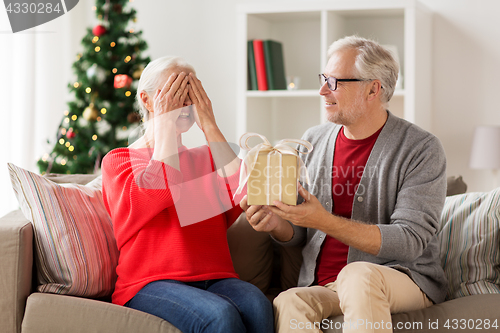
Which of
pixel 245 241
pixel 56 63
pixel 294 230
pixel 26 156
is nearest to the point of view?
pixel 294 230

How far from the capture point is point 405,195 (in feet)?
5.20

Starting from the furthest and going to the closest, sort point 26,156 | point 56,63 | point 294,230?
point 56,63 → point 26,156 → point 294,230

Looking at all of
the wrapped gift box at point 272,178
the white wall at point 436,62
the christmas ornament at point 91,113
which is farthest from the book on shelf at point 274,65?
the wrapped gift box at point 272,178

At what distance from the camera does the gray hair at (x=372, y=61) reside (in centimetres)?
170

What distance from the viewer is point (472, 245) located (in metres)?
1.76

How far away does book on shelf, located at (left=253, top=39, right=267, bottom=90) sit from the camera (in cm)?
320

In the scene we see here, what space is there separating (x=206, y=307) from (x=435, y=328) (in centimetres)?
67

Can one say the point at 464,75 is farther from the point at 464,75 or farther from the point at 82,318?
the point at 82,318

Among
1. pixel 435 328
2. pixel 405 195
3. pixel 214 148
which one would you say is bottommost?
pixel 435 328

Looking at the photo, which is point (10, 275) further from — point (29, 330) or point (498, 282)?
point (498, 282)

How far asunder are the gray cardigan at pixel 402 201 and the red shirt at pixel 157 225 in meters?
0.34

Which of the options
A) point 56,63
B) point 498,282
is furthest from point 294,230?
point 56,63

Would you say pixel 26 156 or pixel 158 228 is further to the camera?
pixel 26 156

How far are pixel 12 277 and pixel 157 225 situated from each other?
0.43 meters
